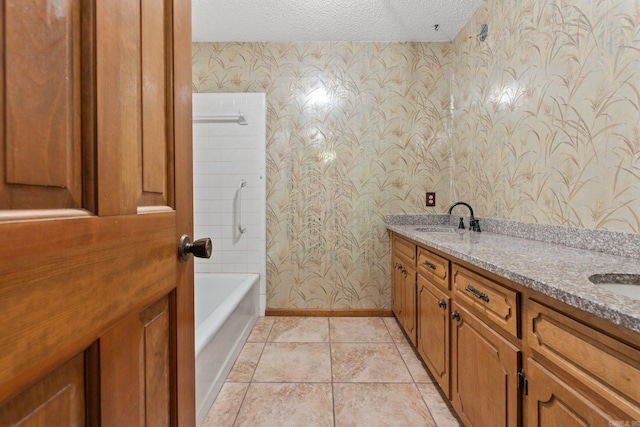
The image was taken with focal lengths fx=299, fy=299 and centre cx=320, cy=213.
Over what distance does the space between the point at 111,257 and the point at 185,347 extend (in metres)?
0.39

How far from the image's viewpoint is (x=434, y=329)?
1.67m

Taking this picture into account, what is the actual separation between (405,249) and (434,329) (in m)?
0.70

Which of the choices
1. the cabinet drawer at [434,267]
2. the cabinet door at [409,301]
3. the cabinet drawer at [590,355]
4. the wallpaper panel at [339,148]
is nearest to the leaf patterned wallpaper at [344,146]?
the wallpaper panel at [339,148]

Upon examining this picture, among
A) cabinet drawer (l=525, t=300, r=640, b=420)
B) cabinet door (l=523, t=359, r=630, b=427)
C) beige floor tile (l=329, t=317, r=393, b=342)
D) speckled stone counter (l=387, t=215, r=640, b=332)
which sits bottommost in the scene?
beige floor tile (l=329, t=317, r=393, b=342)

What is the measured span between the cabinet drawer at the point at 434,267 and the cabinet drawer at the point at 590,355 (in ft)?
2.05

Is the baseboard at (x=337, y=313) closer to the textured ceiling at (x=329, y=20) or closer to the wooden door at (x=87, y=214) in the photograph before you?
the wooden door at (x=87, y=214)

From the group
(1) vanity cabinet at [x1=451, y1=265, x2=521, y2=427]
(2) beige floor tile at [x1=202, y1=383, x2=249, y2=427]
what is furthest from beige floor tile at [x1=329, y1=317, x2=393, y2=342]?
(1) vanity cabinet at [x1=451, y1=265, x2=521, y2=427]

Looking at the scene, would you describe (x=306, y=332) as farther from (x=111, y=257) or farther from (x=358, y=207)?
(x=111, y=257)

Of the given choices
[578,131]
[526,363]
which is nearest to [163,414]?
[526,363]

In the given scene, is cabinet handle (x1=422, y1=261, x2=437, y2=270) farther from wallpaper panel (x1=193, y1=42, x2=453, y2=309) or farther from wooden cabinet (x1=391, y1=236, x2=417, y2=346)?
wallpaper panel (x1=193, y1=42, x2=453, y2=309)

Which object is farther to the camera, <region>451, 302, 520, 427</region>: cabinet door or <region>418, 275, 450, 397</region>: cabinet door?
<region>418, 275, 450, 397</region>: cabinet door

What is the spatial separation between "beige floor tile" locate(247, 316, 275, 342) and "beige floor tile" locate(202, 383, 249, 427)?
58 cm

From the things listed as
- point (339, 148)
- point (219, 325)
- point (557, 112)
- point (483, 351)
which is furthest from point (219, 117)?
point (483, 351)

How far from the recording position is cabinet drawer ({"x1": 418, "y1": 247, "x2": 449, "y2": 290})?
1.53m
